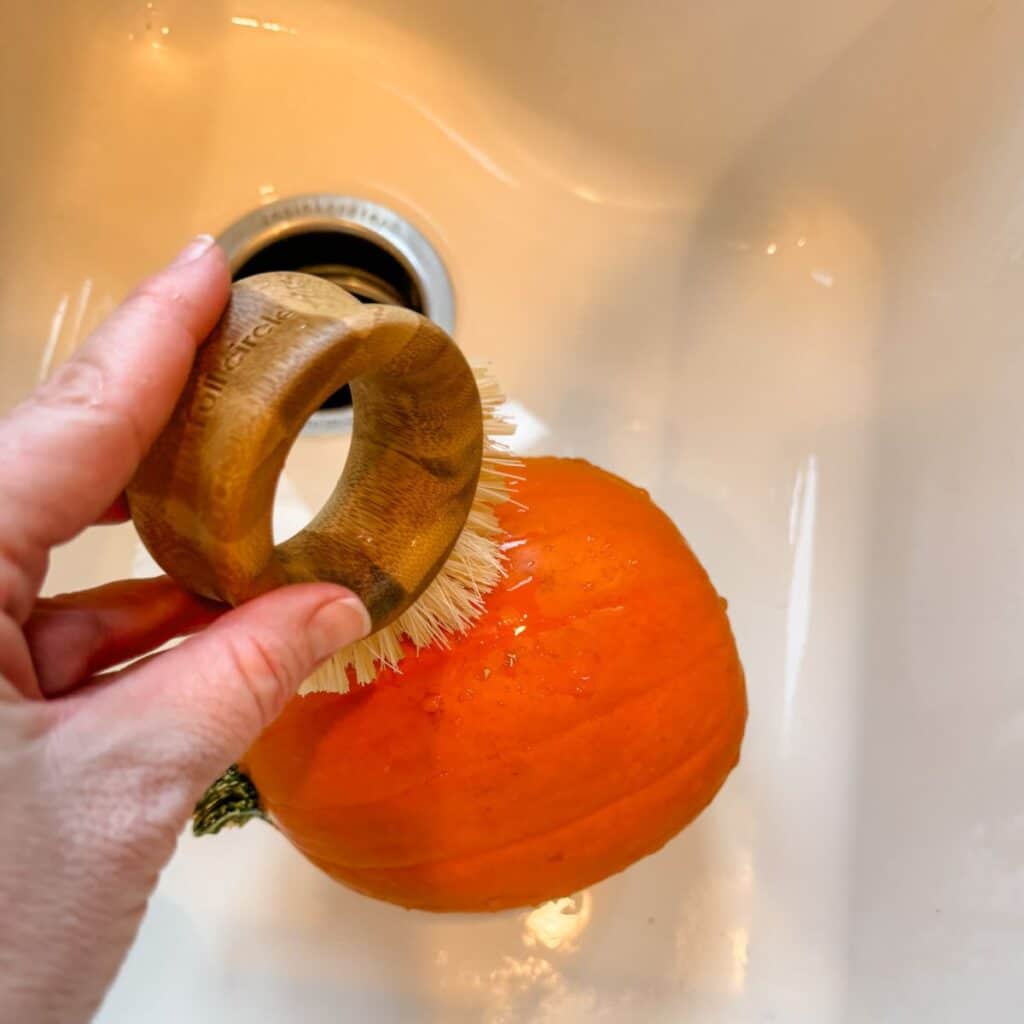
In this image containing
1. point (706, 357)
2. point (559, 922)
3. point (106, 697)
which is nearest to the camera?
point (106, 697)

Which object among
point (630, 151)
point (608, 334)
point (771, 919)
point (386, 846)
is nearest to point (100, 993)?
point (386, 846)

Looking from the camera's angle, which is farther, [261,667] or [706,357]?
[706,357]

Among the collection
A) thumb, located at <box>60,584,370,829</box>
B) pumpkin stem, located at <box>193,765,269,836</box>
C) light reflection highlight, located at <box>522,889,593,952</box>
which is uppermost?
thumb, located at <box>60,584,370,829</box>

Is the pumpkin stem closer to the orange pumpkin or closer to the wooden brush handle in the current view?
the orange pumpkin

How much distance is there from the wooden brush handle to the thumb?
0.06 ft

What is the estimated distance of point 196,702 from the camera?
0.87ft

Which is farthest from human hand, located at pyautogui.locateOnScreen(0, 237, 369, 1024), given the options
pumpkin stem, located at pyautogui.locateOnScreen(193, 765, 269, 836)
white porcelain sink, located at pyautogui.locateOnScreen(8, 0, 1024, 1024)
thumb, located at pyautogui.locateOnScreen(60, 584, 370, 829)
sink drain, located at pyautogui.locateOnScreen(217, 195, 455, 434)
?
sink drain, located at pyautogui.locateOnScreen(217, 195, 455, 434)

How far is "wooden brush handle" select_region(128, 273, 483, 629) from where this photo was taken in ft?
0.84

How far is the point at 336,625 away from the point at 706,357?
1.35 feet

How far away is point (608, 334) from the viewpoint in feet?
2.12

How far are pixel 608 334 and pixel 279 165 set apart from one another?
0.91 feet

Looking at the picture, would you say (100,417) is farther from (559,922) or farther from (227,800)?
(559,922)

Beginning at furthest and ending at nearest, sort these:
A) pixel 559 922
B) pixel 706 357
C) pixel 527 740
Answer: pixel 706 357 → pixel 559 922 → pixel 527 740

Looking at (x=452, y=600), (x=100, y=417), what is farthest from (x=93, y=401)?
(x=452, y=600)
